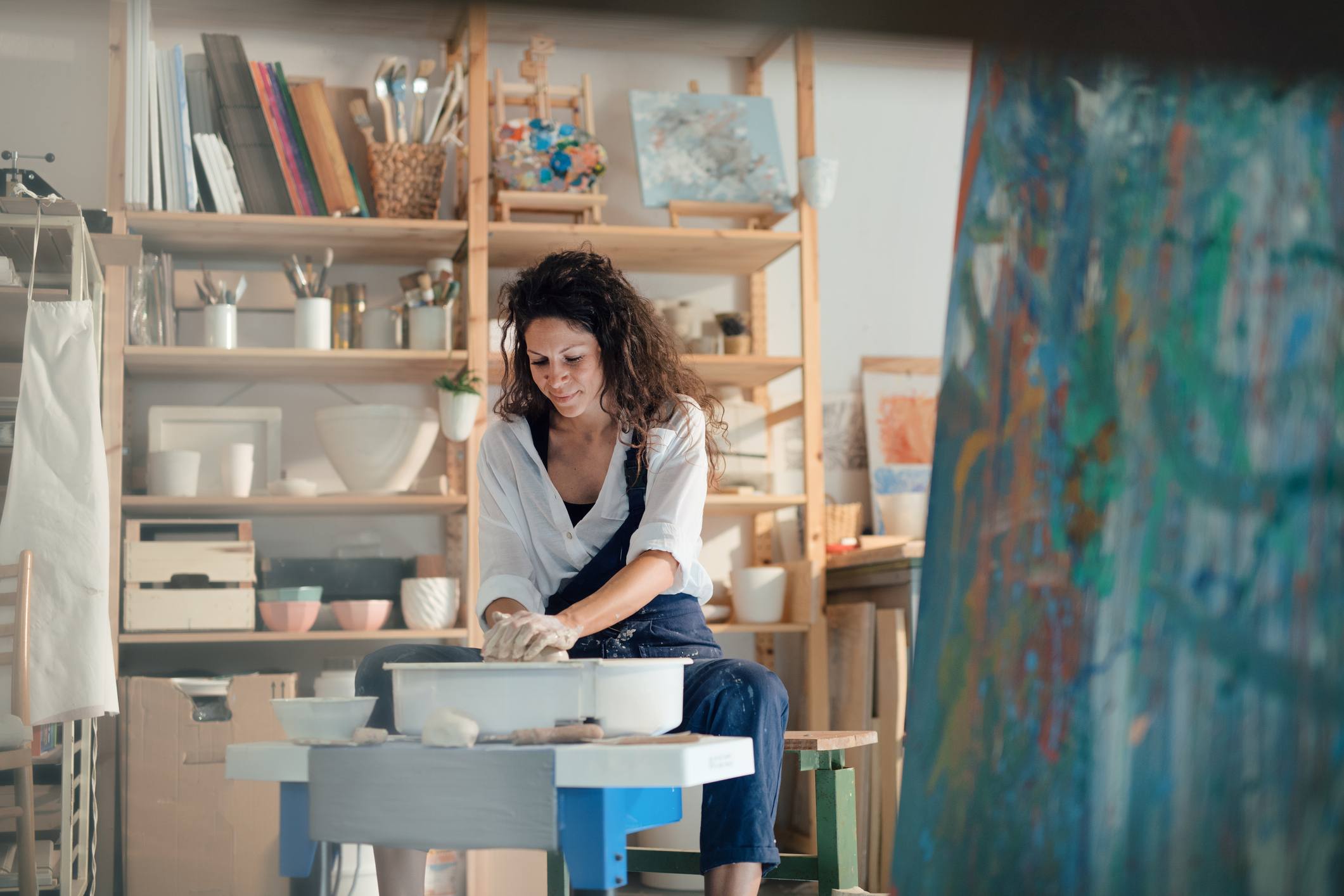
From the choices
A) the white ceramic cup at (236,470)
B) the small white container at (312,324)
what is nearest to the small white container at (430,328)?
the small white container at (312,324)

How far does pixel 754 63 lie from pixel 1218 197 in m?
3.35

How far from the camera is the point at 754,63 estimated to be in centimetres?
374

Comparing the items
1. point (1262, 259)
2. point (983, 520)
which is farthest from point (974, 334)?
point (1262, 259)

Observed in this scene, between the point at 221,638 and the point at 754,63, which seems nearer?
the point at 221,638

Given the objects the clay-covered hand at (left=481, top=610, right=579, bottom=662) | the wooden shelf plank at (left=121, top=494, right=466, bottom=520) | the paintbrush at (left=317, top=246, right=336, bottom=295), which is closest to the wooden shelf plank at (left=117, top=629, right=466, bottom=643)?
the wooden shelf plank at (left=121, top=494, right=466, bottom=520)

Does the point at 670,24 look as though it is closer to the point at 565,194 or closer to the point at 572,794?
the point at 572,794

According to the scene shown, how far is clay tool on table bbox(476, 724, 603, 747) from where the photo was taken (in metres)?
1.25

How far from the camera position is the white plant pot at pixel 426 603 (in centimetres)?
306

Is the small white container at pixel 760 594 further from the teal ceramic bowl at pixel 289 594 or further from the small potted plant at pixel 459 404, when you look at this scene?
the teal ceramic bowl at pixel 289 594

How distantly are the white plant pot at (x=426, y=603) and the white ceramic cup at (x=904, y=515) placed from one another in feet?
4.13

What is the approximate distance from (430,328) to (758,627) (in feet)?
3.79

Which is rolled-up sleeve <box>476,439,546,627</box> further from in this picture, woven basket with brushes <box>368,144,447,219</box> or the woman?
woven basket with brushes <box>368,144,447,219</box>

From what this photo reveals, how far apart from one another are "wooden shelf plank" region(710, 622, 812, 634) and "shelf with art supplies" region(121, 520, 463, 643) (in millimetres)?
687

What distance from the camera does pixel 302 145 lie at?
319 centimetres
